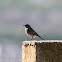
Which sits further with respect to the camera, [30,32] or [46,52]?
[30,32]

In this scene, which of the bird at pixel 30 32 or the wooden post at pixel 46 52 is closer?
the wooden post at pixel 46 52

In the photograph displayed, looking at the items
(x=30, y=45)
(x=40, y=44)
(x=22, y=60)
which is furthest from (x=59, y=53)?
(x=22, y=60)

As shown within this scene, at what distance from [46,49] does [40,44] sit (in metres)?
0.19

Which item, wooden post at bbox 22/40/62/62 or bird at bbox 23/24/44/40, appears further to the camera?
bird at bbox 23/24/44/40

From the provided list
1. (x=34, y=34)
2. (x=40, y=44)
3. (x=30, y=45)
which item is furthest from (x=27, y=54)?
(x=34, y=34)

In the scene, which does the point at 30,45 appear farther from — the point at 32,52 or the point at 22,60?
the point at 22,60

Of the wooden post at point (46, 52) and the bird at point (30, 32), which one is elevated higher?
the bird at point (30, 32)

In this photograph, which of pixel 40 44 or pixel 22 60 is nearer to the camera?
pixel 40 44

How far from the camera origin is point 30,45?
5.30 metres

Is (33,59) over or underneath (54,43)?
underneath

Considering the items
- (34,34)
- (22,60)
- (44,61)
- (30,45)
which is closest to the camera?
(44,61)

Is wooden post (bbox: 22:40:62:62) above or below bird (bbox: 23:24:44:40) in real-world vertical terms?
below

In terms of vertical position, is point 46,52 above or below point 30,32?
A: below

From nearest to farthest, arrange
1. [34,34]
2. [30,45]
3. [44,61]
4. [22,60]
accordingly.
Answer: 1. [44,61]
2. [30,45]
3. [22,60]
4. [34,34]
